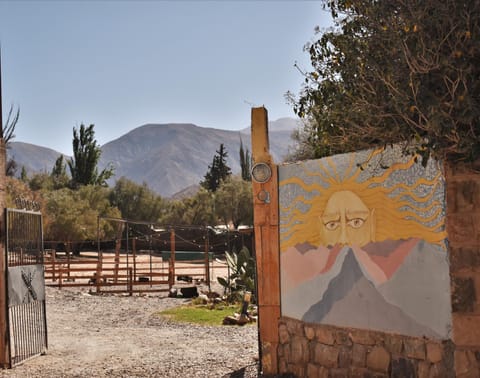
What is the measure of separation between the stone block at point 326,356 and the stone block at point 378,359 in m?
0.55

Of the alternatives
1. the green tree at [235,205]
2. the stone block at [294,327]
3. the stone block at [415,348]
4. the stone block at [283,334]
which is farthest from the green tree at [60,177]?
the stone block at [415,348]

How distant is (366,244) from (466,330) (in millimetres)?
1587

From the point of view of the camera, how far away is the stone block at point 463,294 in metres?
5.86

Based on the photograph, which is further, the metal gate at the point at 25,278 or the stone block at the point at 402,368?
the metal gate at the point at 25,278

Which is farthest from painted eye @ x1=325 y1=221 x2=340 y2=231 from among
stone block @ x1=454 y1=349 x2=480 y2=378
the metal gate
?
the metal gate

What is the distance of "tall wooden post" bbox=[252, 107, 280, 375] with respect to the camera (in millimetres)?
8266

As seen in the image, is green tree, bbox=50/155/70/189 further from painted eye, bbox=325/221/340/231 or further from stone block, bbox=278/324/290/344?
painted eye, bbox=325/221/340/231

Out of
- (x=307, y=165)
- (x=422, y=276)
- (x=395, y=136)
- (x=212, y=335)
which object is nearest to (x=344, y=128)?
(x=395, y=136)

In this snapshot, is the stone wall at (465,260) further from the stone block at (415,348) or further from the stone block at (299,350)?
the stone block at (299,350)

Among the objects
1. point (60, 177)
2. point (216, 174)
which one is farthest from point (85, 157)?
point (216, 174)

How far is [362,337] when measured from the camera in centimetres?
701

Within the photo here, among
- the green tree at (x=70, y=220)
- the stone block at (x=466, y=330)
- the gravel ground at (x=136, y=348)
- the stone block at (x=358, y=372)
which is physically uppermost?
the green tree at (x=70, y=220)

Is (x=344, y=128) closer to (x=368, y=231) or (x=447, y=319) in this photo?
(x=368, y=231)

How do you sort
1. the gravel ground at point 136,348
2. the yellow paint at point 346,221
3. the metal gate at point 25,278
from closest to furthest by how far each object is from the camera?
the yellow paint at point 346,221 < the gravel ground at point 136,348 < the metal gate at point 25,278
